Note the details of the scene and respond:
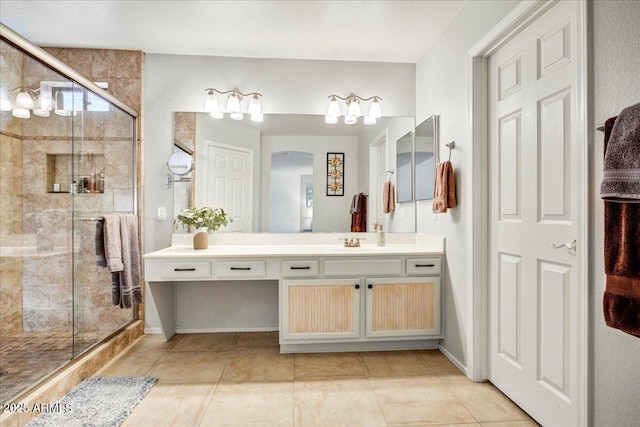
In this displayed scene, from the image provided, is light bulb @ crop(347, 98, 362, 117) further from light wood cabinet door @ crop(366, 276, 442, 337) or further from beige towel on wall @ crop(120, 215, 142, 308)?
beige towel on wall @ crop(120, 215, 142, 308)

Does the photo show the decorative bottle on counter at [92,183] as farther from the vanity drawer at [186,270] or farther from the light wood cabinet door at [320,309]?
the light wood cabinet door at [320,309]

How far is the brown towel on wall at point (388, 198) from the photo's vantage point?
3109 mm

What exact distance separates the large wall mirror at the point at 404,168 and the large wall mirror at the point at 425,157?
0.05 meters

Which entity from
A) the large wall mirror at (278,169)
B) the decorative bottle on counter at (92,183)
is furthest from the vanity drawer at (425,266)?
the decorative bottle on counter at (92,183)

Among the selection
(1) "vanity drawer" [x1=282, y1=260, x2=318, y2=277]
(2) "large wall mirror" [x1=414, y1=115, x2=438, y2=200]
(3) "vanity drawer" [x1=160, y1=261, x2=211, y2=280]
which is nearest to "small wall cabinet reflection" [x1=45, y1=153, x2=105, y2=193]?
(3) "vanity drawer" [x1=160, y1=261, x2=211, y2=280]

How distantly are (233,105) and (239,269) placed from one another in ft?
4.72

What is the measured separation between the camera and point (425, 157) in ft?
9.34

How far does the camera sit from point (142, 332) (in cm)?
296

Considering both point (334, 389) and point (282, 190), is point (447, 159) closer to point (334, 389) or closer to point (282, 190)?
point (282, 190)

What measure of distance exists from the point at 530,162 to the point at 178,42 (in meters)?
2.70

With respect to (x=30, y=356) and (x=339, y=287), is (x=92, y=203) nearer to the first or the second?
(x=30, y=356)

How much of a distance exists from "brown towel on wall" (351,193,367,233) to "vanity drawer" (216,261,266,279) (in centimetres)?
99

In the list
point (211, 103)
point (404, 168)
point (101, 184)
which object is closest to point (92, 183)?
point (101, 184)

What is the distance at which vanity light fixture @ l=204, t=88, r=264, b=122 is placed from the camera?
2977mm
